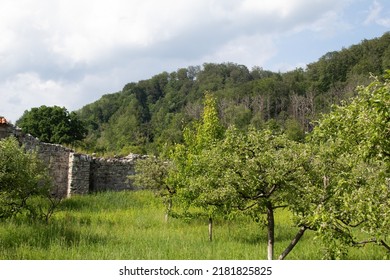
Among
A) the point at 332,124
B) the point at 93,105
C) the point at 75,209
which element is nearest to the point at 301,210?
the point at 332,124

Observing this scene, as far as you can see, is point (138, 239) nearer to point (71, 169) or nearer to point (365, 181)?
point (365, 181)

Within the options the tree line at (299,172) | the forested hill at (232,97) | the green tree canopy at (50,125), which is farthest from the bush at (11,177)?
the forested hill at (232,97)

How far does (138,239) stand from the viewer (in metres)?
13.4

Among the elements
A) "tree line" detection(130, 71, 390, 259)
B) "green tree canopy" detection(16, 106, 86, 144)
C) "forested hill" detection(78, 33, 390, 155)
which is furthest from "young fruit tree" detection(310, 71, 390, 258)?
"forested hill" detection(78, 33, 390, 155)

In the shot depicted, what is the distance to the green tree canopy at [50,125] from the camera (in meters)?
48.6

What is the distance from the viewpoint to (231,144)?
30.7ft

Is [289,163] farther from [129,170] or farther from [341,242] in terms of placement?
[129,170]

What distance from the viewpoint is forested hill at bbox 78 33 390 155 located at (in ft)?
252

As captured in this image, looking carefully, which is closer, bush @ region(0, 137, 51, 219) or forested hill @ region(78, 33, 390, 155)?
bush @ region(0, 137, 51, 219)

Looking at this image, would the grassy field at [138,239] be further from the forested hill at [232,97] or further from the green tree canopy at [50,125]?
the forested hill at [232,97]

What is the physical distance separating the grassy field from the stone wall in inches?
184

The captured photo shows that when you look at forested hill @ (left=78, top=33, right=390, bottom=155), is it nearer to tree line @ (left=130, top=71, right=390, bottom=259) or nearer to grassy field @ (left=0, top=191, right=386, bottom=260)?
grassy field @ (left=0, top=191, right=386, bottom=260)

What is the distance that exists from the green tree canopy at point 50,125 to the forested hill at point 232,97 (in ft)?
53.9

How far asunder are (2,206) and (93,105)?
103 m
